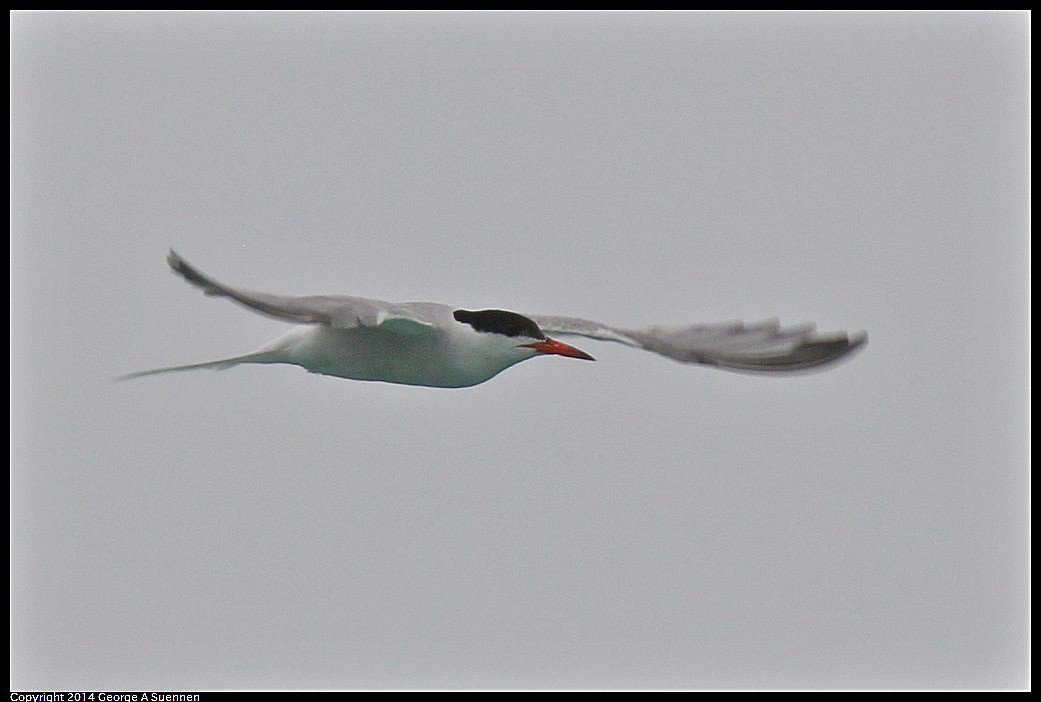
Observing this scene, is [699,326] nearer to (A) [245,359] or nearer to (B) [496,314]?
(B) [496,314]

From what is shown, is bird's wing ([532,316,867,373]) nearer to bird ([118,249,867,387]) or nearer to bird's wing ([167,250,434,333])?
bird ([118,249,867,387])

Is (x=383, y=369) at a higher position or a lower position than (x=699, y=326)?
lower

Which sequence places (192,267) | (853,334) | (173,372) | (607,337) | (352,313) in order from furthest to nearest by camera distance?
(607,337) → (853,334) → (173,372) → (352,313) → (192,267)

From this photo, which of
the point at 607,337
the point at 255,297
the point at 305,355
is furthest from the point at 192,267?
the point at 607,337

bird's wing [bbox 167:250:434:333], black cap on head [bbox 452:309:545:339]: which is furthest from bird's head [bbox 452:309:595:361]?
bird's wing [bbox 167:250:434:333]

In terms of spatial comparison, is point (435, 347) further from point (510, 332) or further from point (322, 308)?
point (322, 308)

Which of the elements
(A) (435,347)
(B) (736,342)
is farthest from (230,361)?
(B) (736,342)

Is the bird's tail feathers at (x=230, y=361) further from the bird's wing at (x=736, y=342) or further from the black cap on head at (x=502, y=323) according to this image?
the bird's wing at (x=736, y=342)
